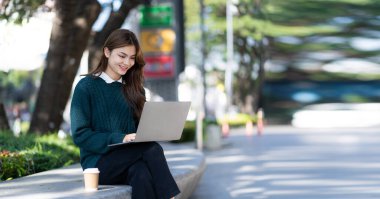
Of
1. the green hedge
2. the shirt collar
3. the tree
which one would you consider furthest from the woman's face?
the tree

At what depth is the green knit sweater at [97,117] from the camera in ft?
23.8

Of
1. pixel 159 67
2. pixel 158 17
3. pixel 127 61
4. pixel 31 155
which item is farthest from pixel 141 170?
pixel 158 17

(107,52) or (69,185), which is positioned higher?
(107,52)

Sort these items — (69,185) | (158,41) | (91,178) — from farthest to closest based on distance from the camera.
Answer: (158,41)
(69,185)
(91,178)

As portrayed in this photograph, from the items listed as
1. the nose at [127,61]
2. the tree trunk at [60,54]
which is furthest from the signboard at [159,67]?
the nose at [127,61]

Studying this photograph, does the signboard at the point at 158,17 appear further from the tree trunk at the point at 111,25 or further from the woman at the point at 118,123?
the woman at the point at 118,123

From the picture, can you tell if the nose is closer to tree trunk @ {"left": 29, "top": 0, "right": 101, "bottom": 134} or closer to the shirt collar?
the shirt collar

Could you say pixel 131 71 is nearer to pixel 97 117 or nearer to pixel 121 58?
pixel 121 58

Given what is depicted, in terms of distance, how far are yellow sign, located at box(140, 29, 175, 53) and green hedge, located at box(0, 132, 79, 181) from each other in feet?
36.9

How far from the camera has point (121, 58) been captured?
24.2 feet

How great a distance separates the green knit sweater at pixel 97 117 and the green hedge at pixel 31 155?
2.80 m

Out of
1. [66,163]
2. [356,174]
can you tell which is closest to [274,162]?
→ [356,174]

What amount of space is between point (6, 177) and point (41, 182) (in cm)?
172

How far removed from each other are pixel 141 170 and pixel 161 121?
Result: 1.27ft
